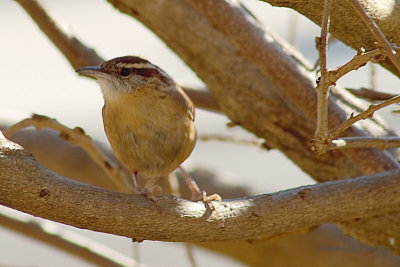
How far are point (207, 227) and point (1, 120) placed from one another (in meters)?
2.75

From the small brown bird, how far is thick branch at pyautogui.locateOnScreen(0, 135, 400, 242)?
0.65 metres

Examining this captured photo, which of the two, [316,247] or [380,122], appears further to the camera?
[316,247]

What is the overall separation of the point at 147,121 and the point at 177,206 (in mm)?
789

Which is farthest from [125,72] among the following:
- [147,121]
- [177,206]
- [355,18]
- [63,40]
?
[355,18]

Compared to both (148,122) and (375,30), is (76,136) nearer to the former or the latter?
(148,122)

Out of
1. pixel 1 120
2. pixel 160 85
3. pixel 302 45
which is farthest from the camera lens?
pixel 302 45

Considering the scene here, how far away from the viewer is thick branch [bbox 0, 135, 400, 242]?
209 cm

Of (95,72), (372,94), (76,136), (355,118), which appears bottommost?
(355,118)

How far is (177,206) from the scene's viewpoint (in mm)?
2330

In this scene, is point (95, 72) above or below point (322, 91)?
above

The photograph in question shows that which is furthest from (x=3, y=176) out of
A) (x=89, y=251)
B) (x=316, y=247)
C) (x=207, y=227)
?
(x=316, y=247)

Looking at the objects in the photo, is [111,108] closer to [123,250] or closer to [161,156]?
[161,156]

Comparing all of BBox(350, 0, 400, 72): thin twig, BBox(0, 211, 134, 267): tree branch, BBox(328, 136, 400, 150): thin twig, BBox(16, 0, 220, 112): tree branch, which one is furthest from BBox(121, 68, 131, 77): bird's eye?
BBox(350, 0, 400, 72): thin twig

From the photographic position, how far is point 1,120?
457 centimetres
